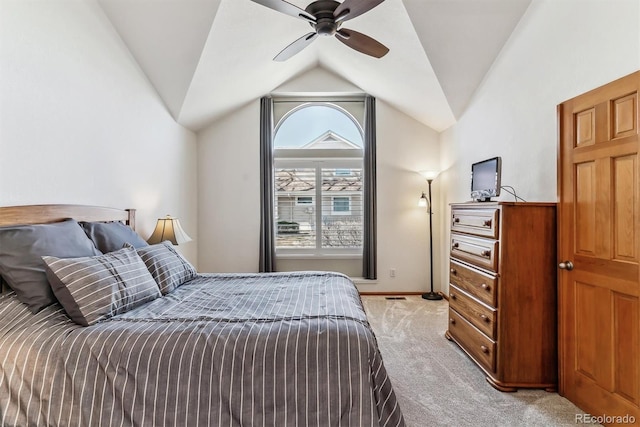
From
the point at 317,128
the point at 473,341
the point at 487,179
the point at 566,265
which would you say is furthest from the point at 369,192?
the point at 566,265

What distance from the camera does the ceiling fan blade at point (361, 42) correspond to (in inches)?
94.4

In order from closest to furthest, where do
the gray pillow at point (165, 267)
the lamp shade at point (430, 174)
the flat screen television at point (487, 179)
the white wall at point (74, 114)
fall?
the white wall at point (74, 114), the gray pillow at point (165, 267), the flat screen television at point (487, 179), the lamp shade at point (430, 174)

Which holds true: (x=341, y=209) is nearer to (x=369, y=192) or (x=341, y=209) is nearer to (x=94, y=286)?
(x=369, y=192)

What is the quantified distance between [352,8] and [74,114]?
6.65 feet

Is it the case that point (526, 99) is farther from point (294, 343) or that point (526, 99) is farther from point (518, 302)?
point (294, 343)

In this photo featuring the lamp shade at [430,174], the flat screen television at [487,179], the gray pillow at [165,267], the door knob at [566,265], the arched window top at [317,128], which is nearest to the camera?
the door knob at [566,265]

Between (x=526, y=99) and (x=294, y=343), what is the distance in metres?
→ 2.76

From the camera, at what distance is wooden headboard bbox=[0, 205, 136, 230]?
179cm

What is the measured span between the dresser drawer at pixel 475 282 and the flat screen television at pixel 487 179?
618mm

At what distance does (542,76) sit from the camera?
257cm

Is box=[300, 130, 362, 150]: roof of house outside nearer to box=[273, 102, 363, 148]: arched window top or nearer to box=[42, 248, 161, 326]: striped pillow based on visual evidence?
box=[273, 102, 363, 148]: arched window top

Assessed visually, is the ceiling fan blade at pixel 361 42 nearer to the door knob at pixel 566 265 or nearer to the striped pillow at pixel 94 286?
the door knob at pixel 566 265

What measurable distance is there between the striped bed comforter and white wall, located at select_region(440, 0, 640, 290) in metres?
2.08

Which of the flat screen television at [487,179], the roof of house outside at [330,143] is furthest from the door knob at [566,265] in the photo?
the roof of house outside at [330,143]
